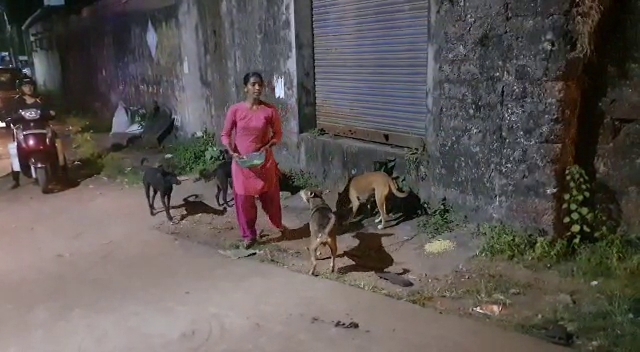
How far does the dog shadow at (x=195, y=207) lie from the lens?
22.6ft

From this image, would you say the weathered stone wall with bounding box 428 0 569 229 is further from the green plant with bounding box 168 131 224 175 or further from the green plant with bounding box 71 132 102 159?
the green plant with bounding box 71 132 102 159

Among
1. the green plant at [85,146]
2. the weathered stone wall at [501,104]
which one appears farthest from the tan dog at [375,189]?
the green plant at [85,146]

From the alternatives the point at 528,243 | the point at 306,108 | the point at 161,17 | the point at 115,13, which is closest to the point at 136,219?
the point at 306,108

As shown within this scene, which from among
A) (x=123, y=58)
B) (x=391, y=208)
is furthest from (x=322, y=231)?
(x=123, y=58)

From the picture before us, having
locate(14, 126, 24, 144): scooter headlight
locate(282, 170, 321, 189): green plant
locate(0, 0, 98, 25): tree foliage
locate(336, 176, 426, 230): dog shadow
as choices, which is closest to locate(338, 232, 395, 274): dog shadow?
locate(336, 176, 426, 230): dog shadow

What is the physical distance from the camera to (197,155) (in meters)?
9.30

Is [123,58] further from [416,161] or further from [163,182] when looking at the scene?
[416,161]

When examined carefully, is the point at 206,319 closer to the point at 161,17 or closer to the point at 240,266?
the point at 240,266

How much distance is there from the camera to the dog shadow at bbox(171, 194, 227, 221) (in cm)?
688

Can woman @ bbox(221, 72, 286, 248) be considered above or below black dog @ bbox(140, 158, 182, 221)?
above

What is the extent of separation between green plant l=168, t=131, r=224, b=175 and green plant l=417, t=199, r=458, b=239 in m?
3.94

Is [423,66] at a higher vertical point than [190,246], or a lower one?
higher

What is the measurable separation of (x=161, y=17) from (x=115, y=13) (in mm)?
3167

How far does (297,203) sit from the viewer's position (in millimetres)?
7098
